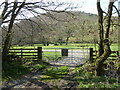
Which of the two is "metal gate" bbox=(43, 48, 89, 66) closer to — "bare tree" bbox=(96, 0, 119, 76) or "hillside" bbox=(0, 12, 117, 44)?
"hillside" bbox=(0, 12, 117, 44)

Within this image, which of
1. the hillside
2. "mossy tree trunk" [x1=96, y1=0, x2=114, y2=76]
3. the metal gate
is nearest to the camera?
"mossy tree trunk" [x1=96, y1=0, x2=114, y2=76]

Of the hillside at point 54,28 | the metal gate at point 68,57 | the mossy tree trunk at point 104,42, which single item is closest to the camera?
the mossy tree trunk at point 104,42

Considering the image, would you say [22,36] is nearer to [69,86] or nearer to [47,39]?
[47,39]

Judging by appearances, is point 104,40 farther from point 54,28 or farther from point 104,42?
point 54,28

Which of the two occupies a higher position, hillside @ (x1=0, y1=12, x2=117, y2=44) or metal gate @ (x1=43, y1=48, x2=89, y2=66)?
hillside @ (x1=0, y1=12, x2=117, y2=44)

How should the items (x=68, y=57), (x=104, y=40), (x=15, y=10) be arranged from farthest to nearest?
(x=68, y=57) → (x=15, y=10) → (x=104, y=40)

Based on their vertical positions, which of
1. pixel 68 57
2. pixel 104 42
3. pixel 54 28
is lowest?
pixel 68 57

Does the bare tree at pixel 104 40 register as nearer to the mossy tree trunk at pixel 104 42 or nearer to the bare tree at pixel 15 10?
the mossy tree trunk at pixel 104 42

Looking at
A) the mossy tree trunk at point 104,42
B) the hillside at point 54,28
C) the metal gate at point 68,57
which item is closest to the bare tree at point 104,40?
the mossy tree trunk at point 104,42

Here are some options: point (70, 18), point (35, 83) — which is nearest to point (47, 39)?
point (70, 18)

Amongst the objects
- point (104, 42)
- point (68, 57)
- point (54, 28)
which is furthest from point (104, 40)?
point (68, 57)

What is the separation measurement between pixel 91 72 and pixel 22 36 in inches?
165

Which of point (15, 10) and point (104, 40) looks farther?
point (15, 10)

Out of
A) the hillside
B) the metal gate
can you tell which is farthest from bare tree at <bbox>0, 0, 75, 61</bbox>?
the metal gate
